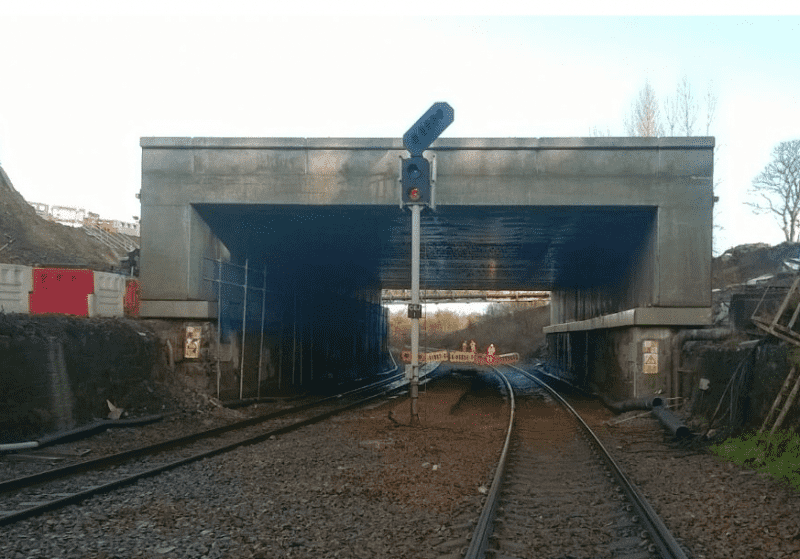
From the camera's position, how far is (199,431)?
13789mm

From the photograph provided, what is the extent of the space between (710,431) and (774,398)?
5.09ft

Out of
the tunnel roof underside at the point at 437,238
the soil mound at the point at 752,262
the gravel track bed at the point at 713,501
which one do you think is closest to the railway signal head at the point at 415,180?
the tunnel roof underside at the point at 437,238

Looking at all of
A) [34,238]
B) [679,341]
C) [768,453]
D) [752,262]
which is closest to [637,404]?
[679,341]

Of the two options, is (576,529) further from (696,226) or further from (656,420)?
(696,226)

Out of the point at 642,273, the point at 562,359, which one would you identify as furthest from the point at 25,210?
the point at 642,273

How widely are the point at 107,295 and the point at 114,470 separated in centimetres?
810

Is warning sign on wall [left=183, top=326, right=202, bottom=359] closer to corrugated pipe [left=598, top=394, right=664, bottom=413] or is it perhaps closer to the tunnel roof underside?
the tunnel roof underside

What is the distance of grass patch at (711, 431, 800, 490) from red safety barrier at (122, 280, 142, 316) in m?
13.1

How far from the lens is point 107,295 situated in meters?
16.7

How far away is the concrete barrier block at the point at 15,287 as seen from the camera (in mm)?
13609

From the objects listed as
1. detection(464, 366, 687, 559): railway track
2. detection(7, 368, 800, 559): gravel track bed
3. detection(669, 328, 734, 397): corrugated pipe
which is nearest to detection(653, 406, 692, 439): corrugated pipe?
detection(7, 368, 800, 559): gravel track bed

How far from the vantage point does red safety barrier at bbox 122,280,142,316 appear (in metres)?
17.7

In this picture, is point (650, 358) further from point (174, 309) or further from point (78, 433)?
point (78, 433)

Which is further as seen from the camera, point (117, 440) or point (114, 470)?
point (117, 440)
